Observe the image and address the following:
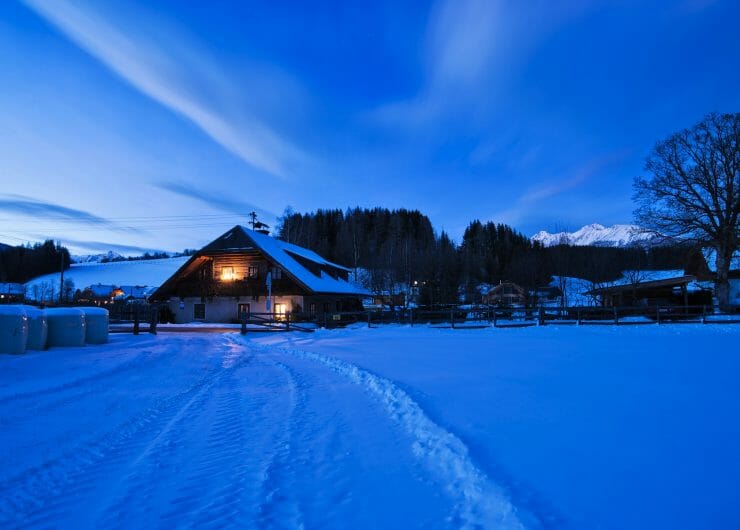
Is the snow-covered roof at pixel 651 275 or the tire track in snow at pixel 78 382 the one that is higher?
the snow-covered roof at pixel 651 275

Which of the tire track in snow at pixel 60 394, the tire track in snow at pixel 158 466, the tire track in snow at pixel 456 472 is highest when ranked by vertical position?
the tire track in snow at pixel 60 394

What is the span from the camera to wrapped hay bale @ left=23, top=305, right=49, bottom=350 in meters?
13.5

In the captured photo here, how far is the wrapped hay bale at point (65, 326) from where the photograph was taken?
14969 mm

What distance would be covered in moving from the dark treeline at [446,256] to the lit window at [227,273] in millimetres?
21376

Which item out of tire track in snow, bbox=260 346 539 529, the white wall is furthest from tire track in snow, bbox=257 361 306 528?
the white wall

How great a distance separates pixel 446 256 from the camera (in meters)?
62.2

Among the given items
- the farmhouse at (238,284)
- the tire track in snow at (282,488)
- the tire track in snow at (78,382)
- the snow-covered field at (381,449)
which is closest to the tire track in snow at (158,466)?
the snow-covered field at (381,449)

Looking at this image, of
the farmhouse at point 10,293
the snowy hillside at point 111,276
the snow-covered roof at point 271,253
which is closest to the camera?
the snow-covered roof at point 271,253

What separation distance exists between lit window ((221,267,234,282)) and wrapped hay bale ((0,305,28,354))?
77.1 feet

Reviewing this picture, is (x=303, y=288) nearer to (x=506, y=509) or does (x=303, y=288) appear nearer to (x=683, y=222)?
(x=683, y=222)

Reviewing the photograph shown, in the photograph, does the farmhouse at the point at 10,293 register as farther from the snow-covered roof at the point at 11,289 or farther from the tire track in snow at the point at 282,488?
the tire track in snow at the point at 282,488

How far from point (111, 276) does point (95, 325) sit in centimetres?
9402

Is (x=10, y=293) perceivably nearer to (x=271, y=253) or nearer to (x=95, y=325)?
(x=271, y=253)

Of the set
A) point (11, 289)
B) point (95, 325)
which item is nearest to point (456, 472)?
point (95, 325)
